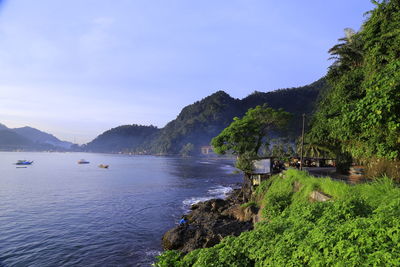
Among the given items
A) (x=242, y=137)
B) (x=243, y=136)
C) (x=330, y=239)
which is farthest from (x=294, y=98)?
(x=330, y=239)

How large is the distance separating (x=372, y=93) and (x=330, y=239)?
6.60 metres

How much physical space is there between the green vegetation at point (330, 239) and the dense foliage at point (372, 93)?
2663mm

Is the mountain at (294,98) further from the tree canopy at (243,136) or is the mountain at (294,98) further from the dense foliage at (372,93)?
the dense foliage at (372,93)

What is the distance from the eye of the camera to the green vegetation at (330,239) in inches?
170

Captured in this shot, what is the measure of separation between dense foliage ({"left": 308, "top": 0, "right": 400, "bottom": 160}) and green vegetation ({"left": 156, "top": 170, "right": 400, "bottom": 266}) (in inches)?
105

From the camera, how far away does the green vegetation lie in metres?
4.31

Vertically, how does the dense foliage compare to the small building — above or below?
above

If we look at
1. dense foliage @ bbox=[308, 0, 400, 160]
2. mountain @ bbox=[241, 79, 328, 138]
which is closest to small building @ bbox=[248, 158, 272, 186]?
dense foliage @ bbox=[308, 0, 400, 160]

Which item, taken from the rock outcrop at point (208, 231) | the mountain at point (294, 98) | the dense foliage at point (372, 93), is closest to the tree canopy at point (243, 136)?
the dense foliage at point (372, 93)

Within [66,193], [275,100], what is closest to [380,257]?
[66,193]

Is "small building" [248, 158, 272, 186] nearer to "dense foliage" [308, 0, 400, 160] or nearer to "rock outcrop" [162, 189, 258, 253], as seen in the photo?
"rock outcrop" [162, 189, 258, 253]

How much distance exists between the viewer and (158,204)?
108 ft

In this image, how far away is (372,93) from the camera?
28.8 ft

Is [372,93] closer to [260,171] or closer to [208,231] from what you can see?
[208,231]
